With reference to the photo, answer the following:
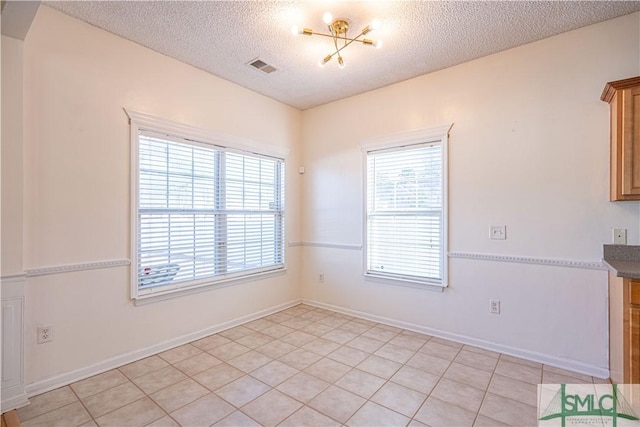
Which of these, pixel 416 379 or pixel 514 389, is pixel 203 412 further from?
pixel 514 389

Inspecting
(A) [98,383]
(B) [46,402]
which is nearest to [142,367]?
(A) [98,383]

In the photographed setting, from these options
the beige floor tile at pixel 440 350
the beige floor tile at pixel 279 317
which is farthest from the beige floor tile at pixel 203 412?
the beige floor tile at pixel 440 350

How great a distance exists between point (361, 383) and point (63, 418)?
1.97 m

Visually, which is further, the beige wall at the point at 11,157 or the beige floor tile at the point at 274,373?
the beige floor tile at the point at 274,373

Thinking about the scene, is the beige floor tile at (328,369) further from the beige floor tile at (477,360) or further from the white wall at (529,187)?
the white wall at (529,187)

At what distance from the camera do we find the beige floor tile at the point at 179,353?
2758 millimetres

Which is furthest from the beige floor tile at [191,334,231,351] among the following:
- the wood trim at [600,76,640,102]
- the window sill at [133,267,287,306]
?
the wood trim at [600,76,640,102]

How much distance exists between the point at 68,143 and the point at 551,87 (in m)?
3.97

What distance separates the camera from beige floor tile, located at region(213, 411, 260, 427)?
189 centimetres

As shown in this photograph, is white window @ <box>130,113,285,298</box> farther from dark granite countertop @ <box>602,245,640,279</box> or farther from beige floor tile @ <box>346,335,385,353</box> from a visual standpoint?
dark granite countertop @ <box>602,245,640,279</box>

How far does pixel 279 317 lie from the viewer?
388 cm

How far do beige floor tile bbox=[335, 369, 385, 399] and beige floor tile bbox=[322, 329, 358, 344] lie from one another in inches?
25.6

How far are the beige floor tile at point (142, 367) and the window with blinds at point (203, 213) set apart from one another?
1.99ft

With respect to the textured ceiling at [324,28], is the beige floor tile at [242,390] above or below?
below
